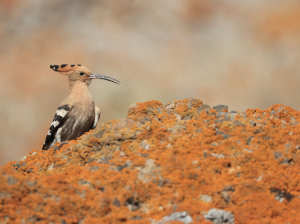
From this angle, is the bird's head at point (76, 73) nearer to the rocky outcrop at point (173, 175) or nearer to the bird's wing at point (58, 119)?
the bird's wing at point (58, 119)

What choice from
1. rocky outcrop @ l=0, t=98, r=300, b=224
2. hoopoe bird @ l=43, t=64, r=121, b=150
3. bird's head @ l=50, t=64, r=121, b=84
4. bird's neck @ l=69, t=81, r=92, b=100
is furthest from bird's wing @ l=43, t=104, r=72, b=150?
rocky outcrop @ l=0, t=98, r=300, b=224

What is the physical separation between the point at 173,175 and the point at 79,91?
3658 millimetres

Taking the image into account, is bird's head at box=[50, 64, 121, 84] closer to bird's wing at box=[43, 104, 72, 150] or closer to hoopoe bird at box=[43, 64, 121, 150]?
hoopoe bird at box=[43, 64, 121, 150]

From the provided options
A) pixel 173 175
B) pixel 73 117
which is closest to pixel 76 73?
pixel 73 117

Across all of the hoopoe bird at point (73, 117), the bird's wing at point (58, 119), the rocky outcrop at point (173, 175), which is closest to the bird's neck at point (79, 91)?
the hoopoe bird at point (73, 117)

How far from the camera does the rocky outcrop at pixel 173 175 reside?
6.42 feet

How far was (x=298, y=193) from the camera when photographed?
2207mm

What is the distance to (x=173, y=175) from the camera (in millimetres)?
2221

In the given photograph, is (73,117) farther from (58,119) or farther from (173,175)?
(173,175)

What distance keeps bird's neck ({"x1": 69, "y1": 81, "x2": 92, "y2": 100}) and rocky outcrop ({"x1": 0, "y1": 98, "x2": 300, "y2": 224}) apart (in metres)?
2.58

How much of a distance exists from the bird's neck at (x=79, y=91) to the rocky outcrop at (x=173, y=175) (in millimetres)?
2576

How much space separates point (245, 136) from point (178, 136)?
551mm

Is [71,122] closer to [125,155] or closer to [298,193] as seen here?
[125,155]

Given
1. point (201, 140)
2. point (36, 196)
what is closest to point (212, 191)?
point (201, 140)
